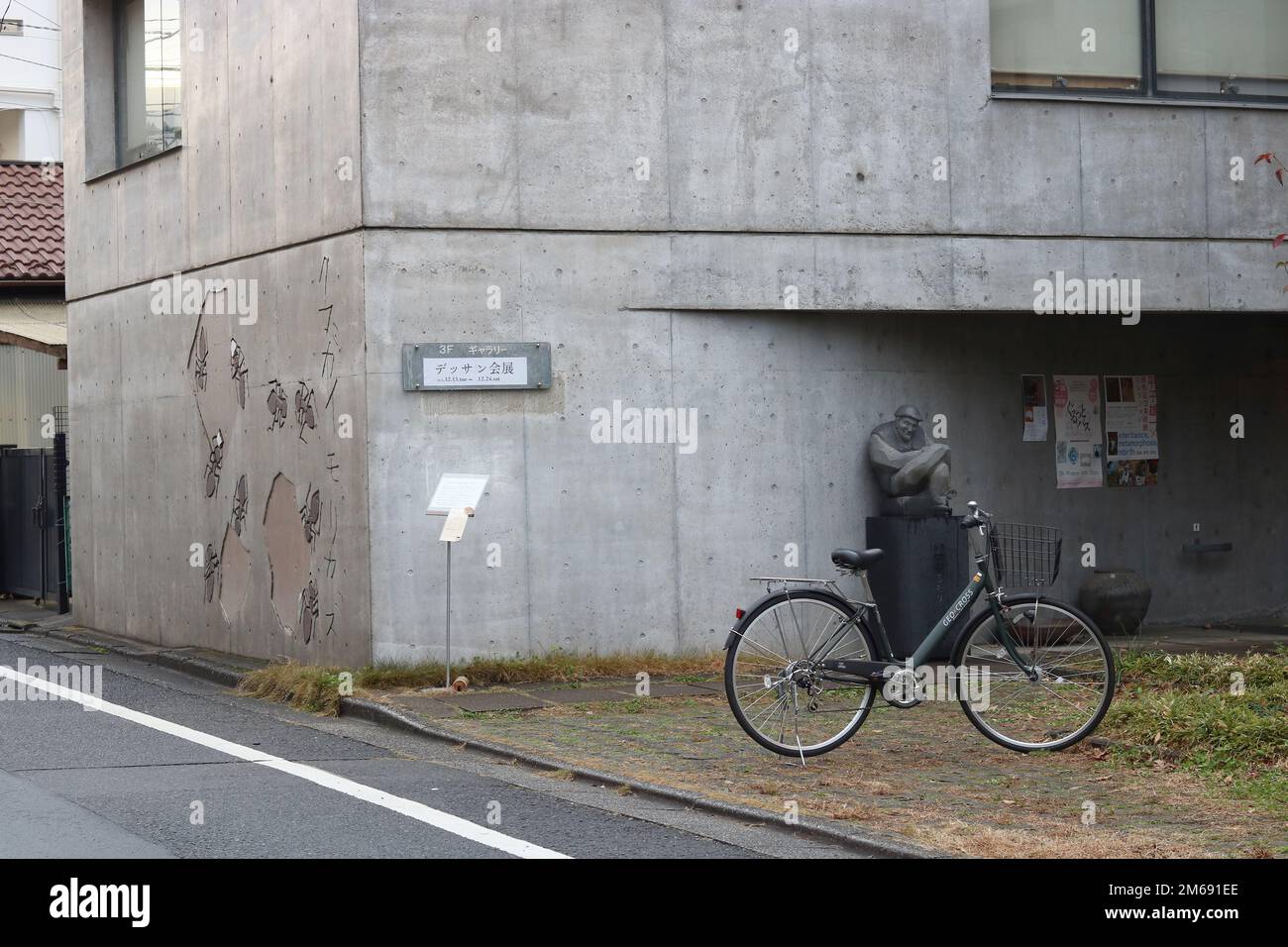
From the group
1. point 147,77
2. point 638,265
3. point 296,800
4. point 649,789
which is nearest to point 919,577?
point 638,265

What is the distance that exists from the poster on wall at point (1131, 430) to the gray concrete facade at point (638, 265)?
1.27 feet

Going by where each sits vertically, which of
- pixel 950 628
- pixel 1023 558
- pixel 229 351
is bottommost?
pixel 950 628

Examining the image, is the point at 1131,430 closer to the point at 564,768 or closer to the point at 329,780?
the point at 564,768

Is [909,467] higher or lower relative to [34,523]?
higher

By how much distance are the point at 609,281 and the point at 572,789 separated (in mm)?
5370

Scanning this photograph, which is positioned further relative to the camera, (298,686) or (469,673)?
(469,673)

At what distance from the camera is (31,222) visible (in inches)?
1021

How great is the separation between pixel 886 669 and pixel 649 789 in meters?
1.57

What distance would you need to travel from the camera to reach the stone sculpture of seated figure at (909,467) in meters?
13.8

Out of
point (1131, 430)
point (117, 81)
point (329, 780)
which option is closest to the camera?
point (329, 780)

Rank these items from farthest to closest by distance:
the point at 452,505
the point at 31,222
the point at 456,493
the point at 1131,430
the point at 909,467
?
the point at 31,222 < the point at 1131,430 < the point at 909,467 < the point at 456,493 < the point at 452,505

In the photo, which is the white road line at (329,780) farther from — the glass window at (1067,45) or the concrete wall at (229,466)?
the glass window at (1067,45)
